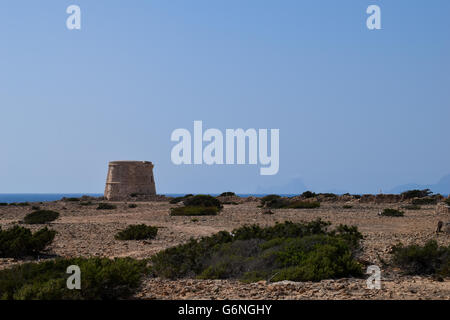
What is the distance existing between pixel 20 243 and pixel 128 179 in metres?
39.6

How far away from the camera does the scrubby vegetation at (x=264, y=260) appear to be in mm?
7797

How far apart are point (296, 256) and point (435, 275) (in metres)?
2.35

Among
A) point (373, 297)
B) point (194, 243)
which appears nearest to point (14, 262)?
point (194, 243)

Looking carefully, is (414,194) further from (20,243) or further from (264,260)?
(20,243)

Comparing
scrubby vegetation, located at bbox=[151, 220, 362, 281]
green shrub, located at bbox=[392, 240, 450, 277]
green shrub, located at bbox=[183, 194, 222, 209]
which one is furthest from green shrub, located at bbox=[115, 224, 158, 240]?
green shrub, located at bbox=[183, 194, 222, 209]

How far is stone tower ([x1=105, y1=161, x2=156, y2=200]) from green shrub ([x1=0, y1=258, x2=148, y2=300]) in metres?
43.0

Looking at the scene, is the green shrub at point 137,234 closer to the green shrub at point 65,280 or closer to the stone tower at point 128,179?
the green shrub at point 65,280

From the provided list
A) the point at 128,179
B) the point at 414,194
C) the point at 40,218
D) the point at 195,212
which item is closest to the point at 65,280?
the point at 40,218

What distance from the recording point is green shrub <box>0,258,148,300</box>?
5.84 m

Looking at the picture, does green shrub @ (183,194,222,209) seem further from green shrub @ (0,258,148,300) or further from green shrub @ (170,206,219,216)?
green shrub @ (0,258,148,300)

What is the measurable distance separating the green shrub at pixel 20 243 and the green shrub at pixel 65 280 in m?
4.37

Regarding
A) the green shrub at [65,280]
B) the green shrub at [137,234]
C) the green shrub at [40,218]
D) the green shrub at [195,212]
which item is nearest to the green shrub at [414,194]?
the green shrub at [195,212]

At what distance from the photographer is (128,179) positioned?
5059cm
